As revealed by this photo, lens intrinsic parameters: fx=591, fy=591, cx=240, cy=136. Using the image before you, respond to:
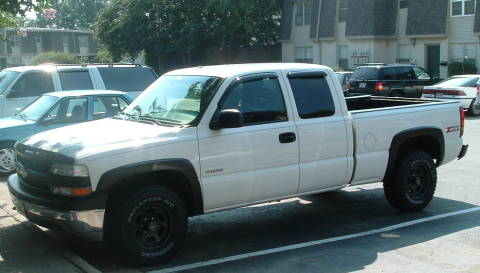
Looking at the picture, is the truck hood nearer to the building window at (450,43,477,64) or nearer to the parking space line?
the parking space line

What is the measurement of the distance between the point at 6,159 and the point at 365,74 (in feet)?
49.4

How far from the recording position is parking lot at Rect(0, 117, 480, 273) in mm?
5703

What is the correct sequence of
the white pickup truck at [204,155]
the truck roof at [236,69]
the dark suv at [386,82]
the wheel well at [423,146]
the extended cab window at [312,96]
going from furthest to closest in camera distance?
1. the dark suv at [386,82]
2. the wheel well at [423,146]
3. the extended cab window at [312,96]
4. the truck roof at [236,69]
5. the white pickup truck at [204,155]

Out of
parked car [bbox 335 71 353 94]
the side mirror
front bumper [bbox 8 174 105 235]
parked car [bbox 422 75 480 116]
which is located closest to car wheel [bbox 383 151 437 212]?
the side mirror

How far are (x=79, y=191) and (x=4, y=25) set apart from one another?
4.14m

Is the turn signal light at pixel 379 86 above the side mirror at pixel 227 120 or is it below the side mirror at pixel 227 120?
below

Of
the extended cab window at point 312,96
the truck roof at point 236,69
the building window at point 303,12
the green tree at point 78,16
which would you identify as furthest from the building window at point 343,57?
the green tree at point 78,16

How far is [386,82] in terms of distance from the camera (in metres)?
21.6

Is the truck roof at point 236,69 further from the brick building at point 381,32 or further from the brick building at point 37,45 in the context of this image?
the brick building at point 37,45

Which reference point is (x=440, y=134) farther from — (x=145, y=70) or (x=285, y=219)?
(x=145, y=70)

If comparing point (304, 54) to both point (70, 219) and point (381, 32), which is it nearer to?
point (381, 32)

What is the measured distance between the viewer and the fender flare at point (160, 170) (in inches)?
208

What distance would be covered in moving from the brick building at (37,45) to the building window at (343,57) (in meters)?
35.0

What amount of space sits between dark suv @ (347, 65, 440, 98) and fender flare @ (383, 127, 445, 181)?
13863 mm
